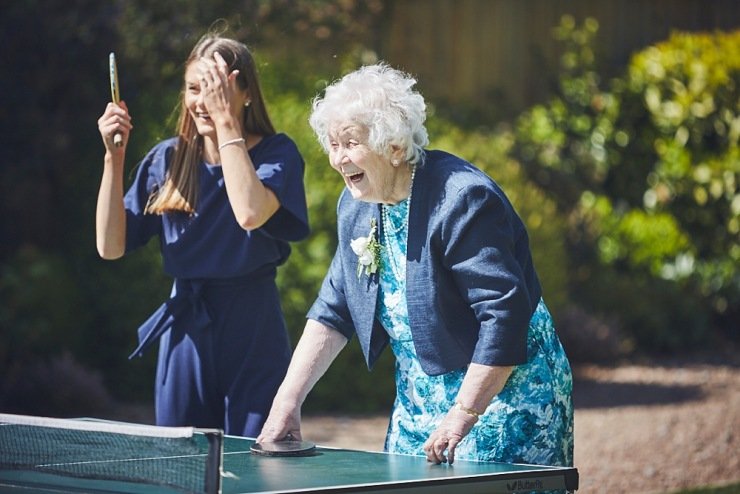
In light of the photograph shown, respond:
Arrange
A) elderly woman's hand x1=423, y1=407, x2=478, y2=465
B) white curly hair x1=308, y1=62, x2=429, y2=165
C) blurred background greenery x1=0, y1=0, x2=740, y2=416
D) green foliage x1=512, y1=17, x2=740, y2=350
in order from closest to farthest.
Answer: elderly woman's hand x1=423, y1=407, x2=478, y2=465, white curly hair x1=308, y1=62, x2=429, y2=165, blurred background greenery x1=0, y1=0, x2=740, y2=416, green foliage x1=512, y1=17, x2=740, y2=350

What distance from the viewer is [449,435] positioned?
3.21m

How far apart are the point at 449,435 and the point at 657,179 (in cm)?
915

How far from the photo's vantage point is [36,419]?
9.78 ft

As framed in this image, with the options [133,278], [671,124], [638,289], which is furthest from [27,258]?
[671,124]

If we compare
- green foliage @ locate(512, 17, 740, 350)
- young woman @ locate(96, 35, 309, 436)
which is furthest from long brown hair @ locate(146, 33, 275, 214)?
green foliage @ locate(512, 17, 740, 350)

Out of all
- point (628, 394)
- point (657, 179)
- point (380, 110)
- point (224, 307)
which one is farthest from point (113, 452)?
point (657, 179)

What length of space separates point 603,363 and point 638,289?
1.05m

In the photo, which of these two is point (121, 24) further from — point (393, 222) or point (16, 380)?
point (393, 222)

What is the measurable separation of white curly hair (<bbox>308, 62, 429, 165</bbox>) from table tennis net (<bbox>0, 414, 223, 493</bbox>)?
3.07 ft

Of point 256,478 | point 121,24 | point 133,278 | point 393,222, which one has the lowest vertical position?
point 256,478

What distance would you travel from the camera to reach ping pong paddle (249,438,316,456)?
3.41 m

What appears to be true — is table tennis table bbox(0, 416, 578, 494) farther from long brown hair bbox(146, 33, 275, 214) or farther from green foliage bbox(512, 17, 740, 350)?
green foliage bbox(512, 17, 740, 350)

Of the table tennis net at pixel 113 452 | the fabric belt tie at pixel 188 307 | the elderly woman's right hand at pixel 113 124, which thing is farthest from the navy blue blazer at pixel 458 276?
the elderly woman's right hand at pixel 113 124

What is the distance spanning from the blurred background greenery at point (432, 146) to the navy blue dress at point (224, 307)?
1.91 m
